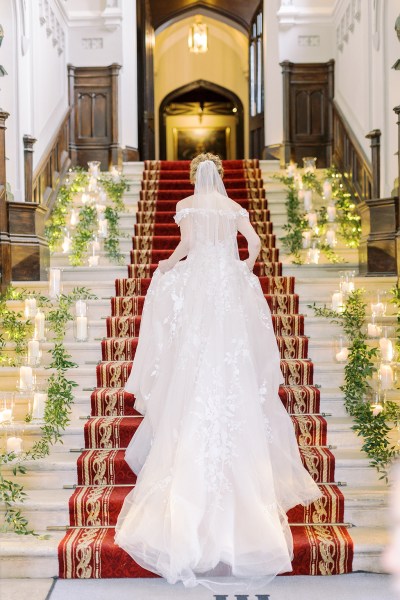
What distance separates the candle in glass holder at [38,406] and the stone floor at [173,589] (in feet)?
3.47

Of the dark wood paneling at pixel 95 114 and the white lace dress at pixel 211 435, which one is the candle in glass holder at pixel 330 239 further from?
the dark wood paneling at pixel 95 114

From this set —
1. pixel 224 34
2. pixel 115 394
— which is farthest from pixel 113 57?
pixel 115 394

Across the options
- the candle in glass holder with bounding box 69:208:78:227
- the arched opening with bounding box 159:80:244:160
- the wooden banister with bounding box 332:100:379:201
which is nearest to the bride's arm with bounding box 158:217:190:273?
the candle in glass holder with bounding box 69:208:78:227

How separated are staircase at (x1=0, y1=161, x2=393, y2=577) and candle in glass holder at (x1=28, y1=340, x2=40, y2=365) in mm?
150

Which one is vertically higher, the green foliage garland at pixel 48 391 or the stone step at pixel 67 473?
the green foliage garland at pixel 48 391

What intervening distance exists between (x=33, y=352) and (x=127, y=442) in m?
1.00

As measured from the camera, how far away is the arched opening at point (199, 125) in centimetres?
1584

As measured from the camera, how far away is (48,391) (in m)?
4.27

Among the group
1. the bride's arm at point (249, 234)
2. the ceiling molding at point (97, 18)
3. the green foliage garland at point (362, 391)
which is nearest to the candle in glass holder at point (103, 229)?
the green foliage garland at point (362, 391)

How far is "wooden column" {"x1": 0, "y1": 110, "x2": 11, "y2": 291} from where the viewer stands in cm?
Result: 572

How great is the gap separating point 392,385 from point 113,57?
717cm

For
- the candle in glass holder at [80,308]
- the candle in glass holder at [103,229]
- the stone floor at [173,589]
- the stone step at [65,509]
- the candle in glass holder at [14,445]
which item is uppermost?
the candle in glass holder at [103,229]

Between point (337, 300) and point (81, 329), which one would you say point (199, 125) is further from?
point (81, 329)

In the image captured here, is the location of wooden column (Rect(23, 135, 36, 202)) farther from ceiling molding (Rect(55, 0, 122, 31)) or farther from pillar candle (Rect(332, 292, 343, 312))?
ceiling molding (Rect(55, 0, 122, 31))
